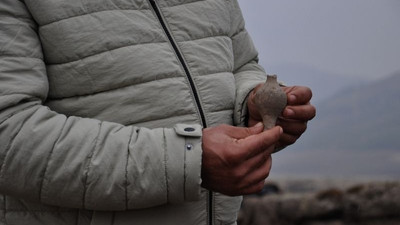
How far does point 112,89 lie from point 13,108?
0.56ft

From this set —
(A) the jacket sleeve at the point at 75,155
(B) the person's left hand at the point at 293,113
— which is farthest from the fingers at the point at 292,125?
(A) the jacket sleeve at the point at 75,155

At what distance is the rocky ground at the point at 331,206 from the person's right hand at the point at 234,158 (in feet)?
7.50

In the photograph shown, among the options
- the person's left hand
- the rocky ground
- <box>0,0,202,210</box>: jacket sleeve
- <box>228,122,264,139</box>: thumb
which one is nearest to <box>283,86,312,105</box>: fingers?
the person's left hand

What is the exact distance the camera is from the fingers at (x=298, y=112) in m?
1.03

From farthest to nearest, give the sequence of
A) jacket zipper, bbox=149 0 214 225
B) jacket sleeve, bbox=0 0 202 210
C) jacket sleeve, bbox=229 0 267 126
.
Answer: jacket sleeve, bbox=229 0 267 126
jacket zipper, bbox=149 0 214 225
jacket sleeve, bbox=0 0 202 210

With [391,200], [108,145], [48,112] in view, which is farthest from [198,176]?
[391,200]

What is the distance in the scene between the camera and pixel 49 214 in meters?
0.93

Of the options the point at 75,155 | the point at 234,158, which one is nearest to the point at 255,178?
the point at 234,158

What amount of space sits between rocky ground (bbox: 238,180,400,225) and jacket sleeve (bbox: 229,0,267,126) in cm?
196

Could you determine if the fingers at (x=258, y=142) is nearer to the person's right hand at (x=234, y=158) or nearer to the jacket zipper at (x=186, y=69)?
the person's right hand at (x=234, y=158)

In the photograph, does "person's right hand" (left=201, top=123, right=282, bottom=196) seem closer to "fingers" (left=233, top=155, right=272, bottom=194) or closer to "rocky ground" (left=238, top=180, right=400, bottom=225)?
"fingers" (left=233, top=155, right=272, bottom=194)

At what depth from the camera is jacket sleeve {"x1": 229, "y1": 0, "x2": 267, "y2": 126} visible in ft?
3.77

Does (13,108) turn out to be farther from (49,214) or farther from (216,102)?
(216,102)

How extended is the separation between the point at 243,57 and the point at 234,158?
0.46m
